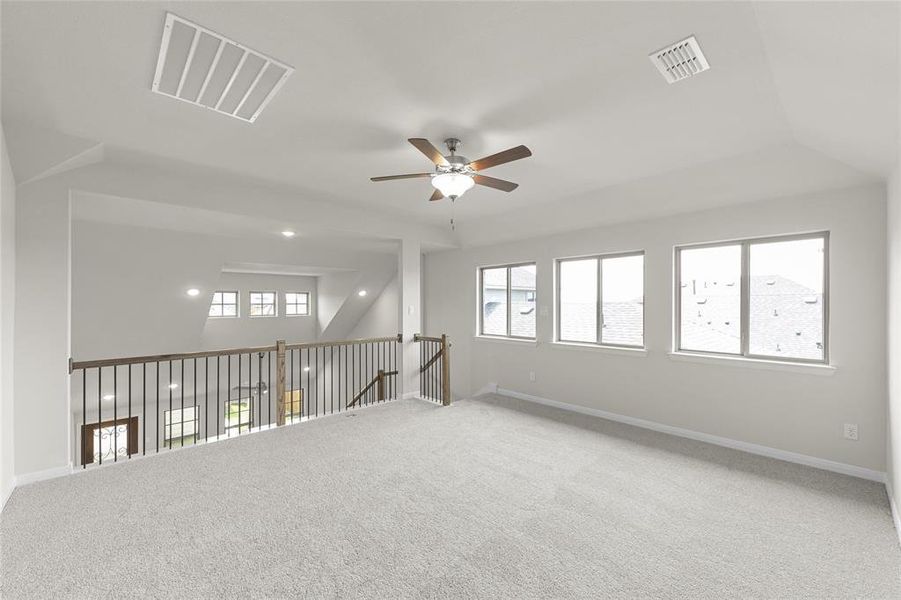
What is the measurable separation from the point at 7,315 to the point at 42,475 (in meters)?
1.29

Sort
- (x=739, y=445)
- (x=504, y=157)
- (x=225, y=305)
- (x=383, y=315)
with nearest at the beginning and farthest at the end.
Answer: (x=504, y=157) < (x=739, y=445) < (x=225, y=305) < (x=383, y=315)

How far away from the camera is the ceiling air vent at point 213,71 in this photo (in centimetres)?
185

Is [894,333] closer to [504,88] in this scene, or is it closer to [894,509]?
[894,509]

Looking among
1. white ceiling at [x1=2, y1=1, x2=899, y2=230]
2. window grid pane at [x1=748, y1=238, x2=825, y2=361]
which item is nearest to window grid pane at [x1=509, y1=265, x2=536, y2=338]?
white ceiling at [x1=2, y1=1, x2=899, y2=230]

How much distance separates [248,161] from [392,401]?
3.43 meters

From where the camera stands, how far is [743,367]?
146 inches

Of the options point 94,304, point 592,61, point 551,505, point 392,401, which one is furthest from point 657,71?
point 94,304

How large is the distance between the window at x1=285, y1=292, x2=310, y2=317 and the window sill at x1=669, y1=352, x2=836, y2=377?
7918 mm

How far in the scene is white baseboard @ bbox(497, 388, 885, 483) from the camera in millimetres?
3109

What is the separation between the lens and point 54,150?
283 cm

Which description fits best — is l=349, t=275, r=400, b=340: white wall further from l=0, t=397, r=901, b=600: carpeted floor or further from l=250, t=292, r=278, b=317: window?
l=0, t=397, r=901, b=600: carpeted floor

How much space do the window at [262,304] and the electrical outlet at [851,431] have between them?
30.6ft

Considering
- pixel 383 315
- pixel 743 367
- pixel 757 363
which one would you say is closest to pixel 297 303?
pixel 383 315

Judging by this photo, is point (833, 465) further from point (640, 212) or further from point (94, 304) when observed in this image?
point (94, 304)
